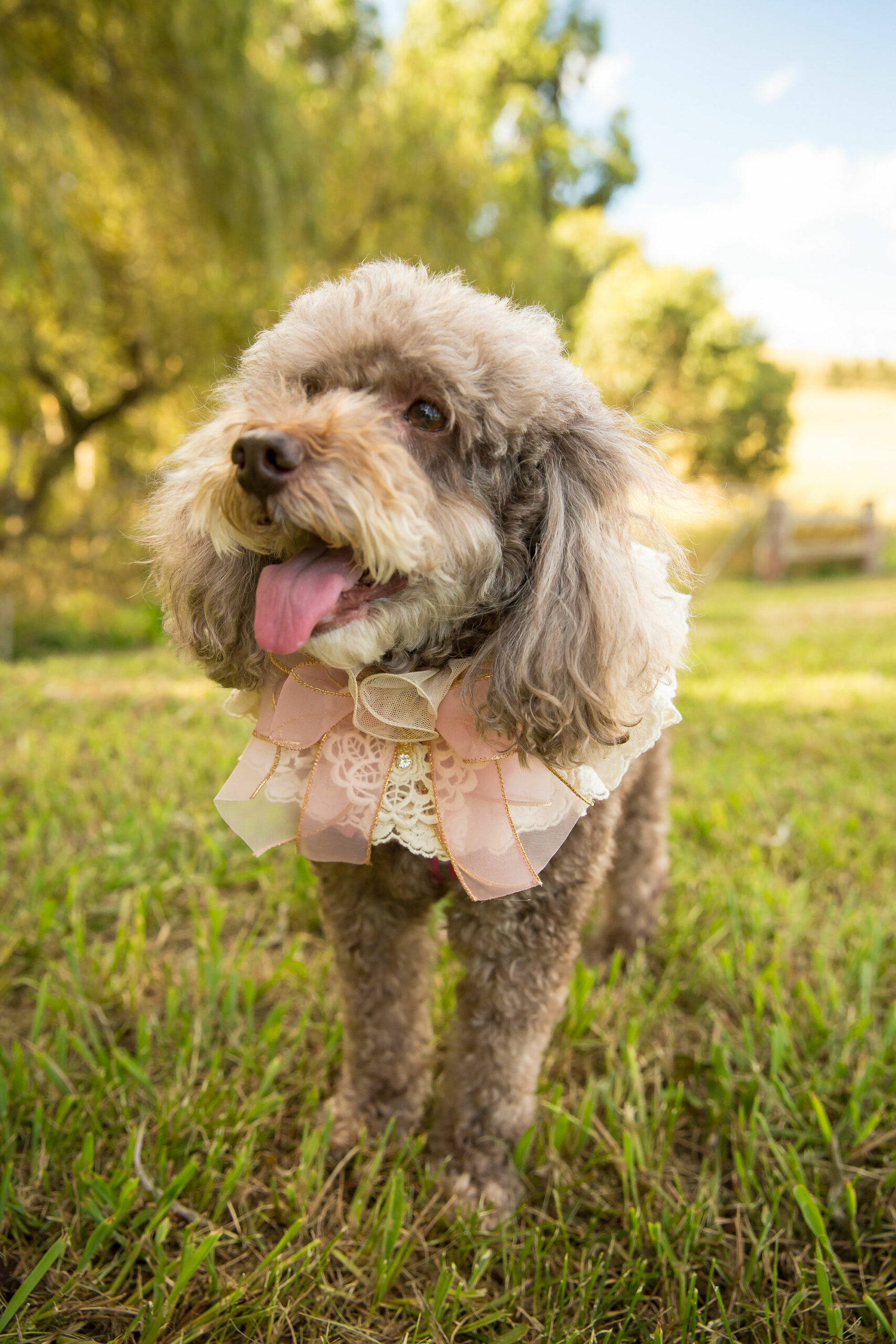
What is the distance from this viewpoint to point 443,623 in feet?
5.09

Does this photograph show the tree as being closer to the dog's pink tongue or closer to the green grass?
the green grass

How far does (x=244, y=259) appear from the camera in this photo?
721cm

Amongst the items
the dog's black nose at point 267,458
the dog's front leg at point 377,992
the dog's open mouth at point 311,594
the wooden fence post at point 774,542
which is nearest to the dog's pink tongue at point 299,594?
the dog's open mouth at point 311,594

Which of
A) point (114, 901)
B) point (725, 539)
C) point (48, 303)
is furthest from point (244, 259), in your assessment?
point (725, 539)

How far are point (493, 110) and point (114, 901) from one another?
12.9 m

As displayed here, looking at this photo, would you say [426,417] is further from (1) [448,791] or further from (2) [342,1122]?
(2) [342,1122]

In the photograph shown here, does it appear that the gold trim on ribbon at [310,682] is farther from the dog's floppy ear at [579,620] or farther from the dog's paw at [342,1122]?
the dog's paw at [342,1122]

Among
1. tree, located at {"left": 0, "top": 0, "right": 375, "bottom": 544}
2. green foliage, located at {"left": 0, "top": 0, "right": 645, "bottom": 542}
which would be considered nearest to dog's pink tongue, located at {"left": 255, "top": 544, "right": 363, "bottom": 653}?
green foliage, located at {"left": 0, "top": 0, "right": 645, "bottom": 542}

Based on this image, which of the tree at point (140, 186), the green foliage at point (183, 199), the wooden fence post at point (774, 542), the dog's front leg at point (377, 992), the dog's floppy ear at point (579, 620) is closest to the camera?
the dog's floppy ear at point (579, 620)

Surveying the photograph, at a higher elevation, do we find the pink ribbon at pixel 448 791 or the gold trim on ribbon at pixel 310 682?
the gold trim on ribbon at pixel 310 682

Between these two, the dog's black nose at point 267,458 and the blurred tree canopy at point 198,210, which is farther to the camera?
the blurred tree canopy at point 198,210

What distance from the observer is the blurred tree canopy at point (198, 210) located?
20.1 ft

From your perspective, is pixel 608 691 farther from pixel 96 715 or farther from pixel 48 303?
pixel 48 303

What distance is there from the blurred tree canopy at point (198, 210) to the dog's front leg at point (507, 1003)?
4.97 feet
